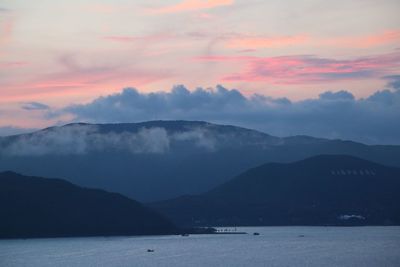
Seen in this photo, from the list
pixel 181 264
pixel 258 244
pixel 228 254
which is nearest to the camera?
pixel 181 264

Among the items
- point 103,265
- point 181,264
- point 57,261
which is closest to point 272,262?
point 181,264

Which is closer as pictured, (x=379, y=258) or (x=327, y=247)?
(x=379, y=258)

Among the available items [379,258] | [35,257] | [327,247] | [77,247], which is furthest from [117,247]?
[379,258]

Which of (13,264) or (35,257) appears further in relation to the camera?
(35,257)

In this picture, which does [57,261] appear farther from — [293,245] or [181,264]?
[293,245]

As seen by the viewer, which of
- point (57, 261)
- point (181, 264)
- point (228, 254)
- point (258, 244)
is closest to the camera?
point (181, 264)

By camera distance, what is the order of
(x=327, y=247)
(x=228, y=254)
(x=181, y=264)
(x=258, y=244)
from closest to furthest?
(x=181, y=264) < (x=228, y=254) < (x=327, y=247) < (x=258, y=244)

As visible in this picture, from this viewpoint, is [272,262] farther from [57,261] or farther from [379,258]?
[57,261]

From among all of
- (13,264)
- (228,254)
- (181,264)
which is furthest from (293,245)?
(13,264)

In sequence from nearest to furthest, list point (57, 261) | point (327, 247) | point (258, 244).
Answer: point (57, 261) < point (327, 247) < point (258, 244)
